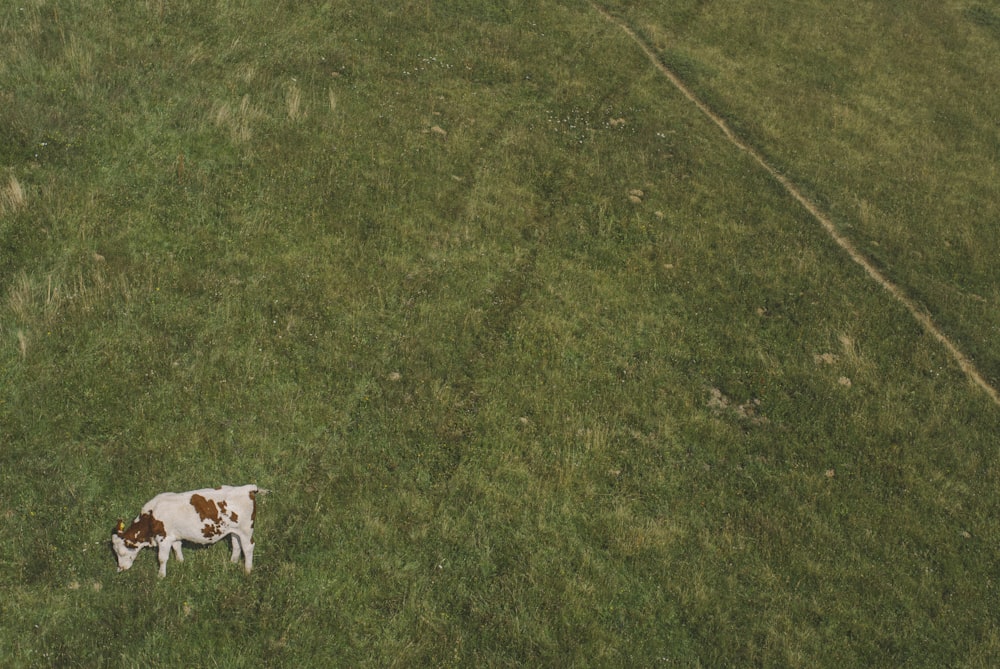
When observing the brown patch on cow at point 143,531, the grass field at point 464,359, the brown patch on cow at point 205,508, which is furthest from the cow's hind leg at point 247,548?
the brown patch on cow at point 143,531

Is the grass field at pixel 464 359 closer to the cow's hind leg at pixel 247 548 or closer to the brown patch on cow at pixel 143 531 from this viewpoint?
the cow's hind leg at pixel 247 548

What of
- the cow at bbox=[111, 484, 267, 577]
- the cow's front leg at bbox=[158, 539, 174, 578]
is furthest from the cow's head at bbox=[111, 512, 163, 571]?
the cow's front leg at bbox=[158, 539, 174, 578]

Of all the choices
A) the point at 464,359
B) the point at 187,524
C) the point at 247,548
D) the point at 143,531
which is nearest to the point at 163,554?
the point at 143,531

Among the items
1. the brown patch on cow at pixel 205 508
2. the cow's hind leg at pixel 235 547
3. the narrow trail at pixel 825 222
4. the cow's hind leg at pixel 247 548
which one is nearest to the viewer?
the brown patch on cow at pixel 205 508

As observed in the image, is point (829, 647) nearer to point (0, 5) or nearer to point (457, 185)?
point (457, 185)

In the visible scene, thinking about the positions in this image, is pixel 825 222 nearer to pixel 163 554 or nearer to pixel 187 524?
pixel 187 524

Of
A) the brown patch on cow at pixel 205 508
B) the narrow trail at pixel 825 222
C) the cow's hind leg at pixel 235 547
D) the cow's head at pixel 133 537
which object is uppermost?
the narrow trail at pixel 825 222
